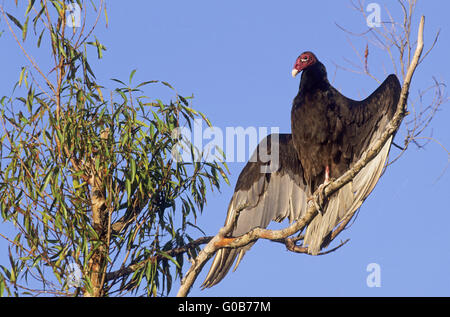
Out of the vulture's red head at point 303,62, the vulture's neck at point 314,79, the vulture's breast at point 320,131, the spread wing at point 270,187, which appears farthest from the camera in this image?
the spread wing at point 270,187

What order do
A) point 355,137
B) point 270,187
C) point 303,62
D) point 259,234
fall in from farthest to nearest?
point 270,187 → point 303,62 → point 355,137 → point 259,234

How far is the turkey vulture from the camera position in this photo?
5.72 metres

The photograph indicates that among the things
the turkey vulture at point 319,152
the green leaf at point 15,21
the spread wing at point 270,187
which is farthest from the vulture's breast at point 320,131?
the green leaf at point 15,21

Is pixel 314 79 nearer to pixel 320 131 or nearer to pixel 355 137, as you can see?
pixel 320 131

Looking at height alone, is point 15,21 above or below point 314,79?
above

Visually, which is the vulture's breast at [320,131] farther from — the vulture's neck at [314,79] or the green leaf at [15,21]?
the green leaf at [15,21]

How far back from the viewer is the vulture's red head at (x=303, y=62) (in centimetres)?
620

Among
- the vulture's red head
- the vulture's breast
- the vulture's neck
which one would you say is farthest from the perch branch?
the vulture's red head

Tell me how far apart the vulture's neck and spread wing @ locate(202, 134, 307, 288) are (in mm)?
604

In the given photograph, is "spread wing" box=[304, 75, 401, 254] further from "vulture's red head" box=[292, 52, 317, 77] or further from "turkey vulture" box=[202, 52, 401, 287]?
"vulture's red head" box=[292, 52, 317, 77]

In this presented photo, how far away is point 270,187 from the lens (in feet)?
21.5

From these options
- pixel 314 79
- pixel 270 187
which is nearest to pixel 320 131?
pixel 314 79

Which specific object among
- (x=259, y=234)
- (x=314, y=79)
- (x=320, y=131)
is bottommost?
(x=259, y=234)

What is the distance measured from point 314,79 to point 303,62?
9.0 inches
